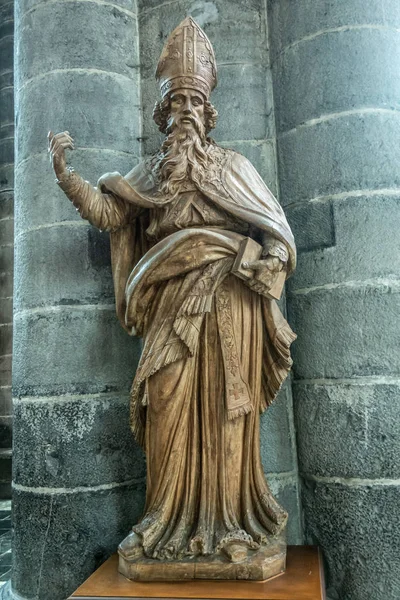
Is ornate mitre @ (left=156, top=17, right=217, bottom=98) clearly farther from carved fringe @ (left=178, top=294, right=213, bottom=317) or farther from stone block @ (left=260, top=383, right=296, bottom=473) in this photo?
stone block @ (left=260, top=383, right=296, bottom=473)

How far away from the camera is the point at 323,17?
9.27 ft

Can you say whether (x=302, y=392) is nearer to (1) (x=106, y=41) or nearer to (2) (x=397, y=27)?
(2) (x=397, y=27)

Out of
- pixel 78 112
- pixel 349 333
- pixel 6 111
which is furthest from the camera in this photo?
pixel 6 111

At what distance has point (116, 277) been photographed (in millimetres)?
2457

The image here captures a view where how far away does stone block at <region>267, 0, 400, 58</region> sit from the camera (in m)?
2.77

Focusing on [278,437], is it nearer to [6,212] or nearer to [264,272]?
[264,272]

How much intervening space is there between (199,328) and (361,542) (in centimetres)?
124

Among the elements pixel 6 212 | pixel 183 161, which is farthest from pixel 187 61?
pixel 6 212

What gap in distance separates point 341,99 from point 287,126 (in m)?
0.31

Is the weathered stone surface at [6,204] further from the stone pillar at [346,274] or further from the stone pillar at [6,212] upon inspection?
the stone pillar at [346,274]

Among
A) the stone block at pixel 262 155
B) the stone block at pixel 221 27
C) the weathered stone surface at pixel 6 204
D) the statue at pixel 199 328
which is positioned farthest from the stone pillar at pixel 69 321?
the weathered stone surface at pixel 6 204

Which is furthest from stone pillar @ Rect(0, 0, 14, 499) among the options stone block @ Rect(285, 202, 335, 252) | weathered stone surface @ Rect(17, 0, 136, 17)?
stone block @ Rect(285, 202, 335, 252)

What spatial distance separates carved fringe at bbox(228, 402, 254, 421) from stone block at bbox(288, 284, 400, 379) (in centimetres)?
62

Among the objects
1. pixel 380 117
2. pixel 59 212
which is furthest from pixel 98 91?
pixel 380 117
